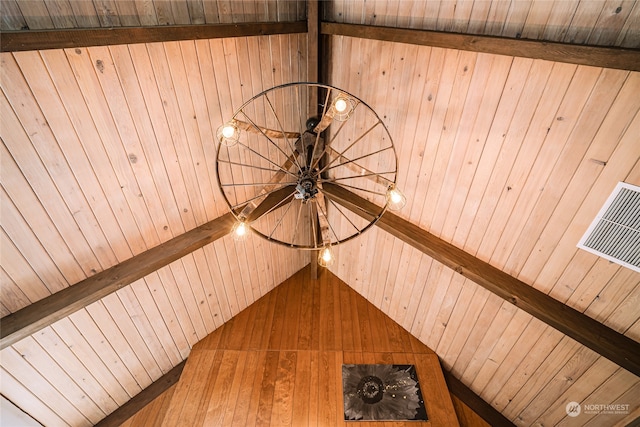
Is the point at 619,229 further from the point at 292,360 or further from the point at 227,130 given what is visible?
the point at 292,360

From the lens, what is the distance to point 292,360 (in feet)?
11.4

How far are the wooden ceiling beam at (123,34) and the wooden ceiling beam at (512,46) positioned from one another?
2.55ft

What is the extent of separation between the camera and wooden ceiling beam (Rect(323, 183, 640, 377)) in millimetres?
2037

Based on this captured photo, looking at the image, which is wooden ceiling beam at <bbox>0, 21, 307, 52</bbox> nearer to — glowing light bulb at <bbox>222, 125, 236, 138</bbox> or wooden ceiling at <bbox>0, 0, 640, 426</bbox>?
wooden ceiling at <bbox>0, 0, 640, 426</bbox>

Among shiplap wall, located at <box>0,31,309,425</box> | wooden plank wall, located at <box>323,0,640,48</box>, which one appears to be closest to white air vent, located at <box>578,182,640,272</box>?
wooden plank wall, located at <box>323,0,640,48</box>

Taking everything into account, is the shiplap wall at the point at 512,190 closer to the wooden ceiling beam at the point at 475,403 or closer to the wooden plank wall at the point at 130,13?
the wooden ceiling beam at the point at 475,403

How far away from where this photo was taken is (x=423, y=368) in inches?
135

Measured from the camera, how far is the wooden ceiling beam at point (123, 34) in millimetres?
1719

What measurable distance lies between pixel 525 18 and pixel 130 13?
7.85 ft

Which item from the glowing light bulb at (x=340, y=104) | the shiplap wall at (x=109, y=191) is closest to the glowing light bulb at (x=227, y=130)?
the glowing light bulb at (x=340, y=104)

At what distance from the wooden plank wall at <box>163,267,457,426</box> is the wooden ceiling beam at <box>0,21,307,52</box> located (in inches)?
118
